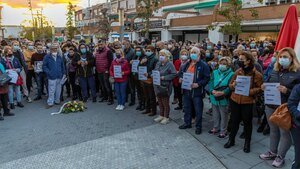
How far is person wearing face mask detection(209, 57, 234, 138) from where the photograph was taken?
16.5 ft

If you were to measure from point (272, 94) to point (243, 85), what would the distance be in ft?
1.81

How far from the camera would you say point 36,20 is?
4369 cm

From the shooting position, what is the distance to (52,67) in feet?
27.1

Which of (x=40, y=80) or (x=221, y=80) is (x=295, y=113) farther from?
(x=40, y=80)

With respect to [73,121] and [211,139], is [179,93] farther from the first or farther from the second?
[73,121]

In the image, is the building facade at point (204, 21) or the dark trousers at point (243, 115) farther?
the building facade at point (204, 21)

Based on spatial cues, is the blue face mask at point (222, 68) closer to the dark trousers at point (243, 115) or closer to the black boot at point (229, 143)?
the dark trousers at point (243, 115)

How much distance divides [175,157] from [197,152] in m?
0.49

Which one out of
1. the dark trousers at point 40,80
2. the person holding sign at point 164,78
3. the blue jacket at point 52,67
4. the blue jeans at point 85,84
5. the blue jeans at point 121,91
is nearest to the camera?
the person holding sign at point 164,78

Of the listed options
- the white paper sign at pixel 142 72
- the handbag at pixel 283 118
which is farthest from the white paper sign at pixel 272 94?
the white paper sign at pixel 142 72

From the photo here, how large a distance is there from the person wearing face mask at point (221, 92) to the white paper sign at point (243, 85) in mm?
426

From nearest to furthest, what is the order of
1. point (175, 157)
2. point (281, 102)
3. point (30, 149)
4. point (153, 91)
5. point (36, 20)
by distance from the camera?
1. point (281, 102)
2. point (175, 157)
3. point (30, 149)
4. point (153, 91)
5. point (36, 20)

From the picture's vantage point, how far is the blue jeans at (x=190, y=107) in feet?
18.6

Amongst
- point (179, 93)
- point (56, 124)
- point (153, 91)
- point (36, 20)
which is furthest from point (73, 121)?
point (36, 20)
